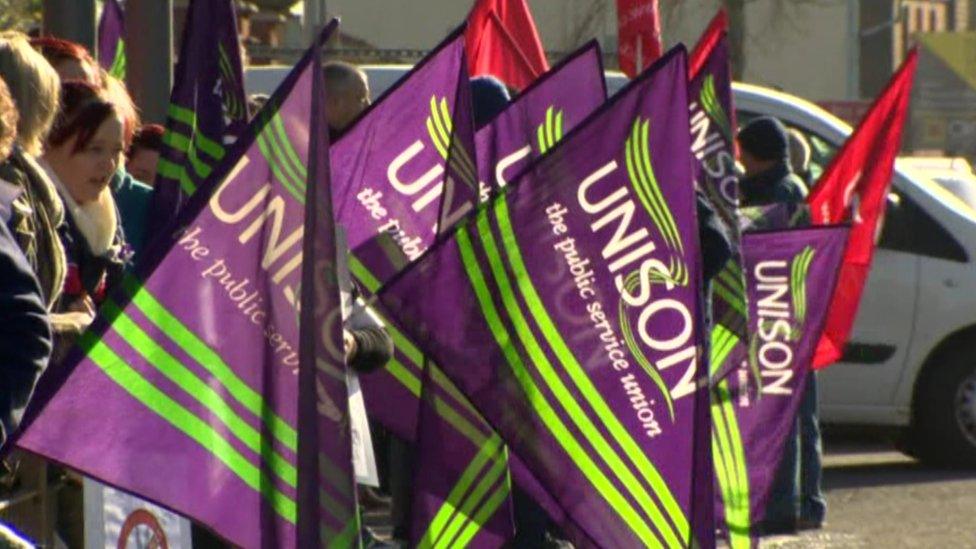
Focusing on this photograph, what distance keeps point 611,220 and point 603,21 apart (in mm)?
41458

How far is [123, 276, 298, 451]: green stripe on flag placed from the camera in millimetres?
4965

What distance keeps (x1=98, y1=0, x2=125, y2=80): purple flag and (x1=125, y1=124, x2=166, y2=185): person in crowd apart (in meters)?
1.39

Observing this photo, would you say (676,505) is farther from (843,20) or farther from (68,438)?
(843,20)

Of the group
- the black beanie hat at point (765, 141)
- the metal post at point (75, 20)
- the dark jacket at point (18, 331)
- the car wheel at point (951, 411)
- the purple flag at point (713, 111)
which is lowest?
the car wheel at point (951, 411)

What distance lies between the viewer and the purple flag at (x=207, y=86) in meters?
6.86

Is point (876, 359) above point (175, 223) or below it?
below

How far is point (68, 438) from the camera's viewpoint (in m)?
4.78

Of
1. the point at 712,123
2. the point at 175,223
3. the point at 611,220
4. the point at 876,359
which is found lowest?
the point at 876,359

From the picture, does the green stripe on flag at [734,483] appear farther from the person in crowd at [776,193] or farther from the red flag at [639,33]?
the red flag at [639,33]

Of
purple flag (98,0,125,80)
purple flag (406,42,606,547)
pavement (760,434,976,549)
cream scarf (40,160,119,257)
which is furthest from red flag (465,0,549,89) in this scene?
cream scarf (40,160,119,257)

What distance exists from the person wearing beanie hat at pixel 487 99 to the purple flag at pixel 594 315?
1676 mm

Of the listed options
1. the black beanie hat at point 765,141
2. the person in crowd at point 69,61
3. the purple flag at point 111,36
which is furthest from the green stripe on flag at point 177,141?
the black beanie hat at point 765,141

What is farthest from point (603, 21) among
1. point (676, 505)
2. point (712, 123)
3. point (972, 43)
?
point (676, 505)

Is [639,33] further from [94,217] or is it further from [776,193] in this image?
[94,217]
